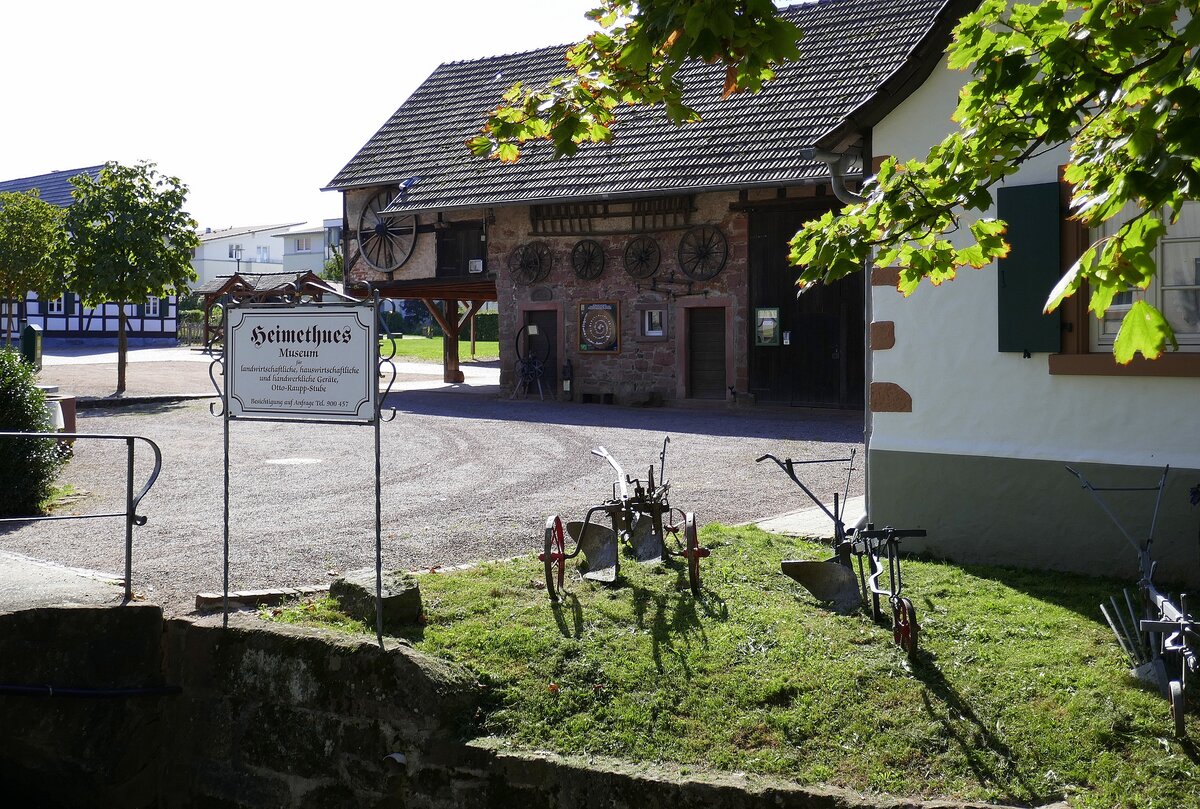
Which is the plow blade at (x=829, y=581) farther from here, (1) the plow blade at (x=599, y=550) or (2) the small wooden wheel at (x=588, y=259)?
(2) the small wooden wheel at (x=588, y=259)

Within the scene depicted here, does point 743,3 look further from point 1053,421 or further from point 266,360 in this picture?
point 1053,421

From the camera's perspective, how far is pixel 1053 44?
3.98 m

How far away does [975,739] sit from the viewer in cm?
483

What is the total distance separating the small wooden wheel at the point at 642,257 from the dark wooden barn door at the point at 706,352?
1.17 m

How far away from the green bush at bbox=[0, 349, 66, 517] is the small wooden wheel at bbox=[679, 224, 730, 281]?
13912 mm

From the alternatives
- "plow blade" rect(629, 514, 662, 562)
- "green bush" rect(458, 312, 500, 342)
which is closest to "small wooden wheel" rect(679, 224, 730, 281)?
"plow blade" rect(629, 514, 662, 562)

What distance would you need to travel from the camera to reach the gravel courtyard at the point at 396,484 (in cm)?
855

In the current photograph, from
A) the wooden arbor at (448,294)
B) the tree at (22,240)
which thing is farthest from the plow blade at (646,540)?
the tree at (22,240)

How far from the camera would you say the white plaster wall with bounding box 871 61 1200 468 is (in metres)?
7.52

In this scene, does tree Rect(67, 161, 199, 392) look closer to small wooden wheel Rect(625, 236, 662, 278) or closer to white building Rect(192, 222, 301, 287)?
small wooden wheel Rect(625, 236, 662, 278)

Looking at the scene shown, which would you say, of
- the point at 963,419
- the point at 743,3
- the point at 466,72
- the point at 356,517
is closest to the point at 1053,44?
the point at 743,3

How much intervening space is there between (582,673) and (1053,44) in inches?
132

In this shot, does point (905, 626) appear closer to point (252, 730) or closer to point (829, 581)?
point (829, 581)

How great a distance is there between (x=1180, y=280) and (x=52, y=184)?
60.1 meters
